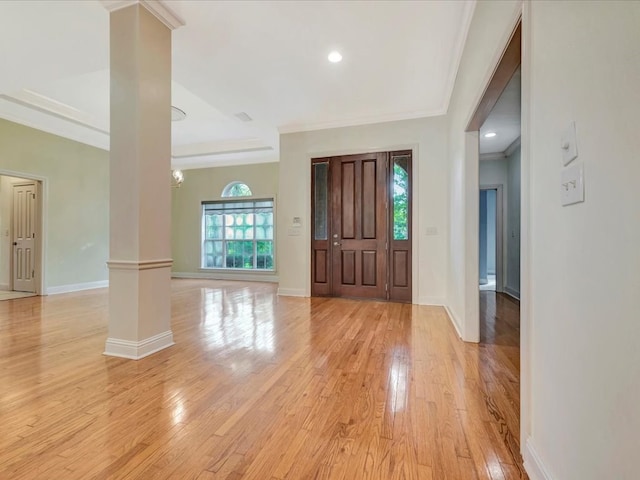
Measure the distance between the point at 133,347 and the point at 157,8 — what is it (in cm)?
279

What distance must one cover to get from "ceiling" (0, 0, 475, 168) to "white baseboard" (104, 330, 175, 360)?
9.13 feet

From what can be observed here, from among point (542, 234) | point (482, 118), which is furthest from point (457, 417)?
point (482, 118)

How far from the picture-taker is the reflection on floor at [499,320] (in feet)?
9.54

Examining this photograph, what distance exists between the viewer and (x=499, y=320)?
12.1ft

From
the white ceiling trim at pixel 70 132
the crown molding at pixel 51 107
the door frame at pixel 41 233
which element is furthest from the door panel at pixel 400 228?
the door frame at pixel 41 233

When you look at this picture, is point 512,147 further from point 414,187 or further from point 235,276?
point 235,276

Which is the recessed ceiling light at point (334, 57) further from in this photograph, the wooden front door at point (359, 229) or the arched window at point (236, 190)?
the arched window at point (236, 190)

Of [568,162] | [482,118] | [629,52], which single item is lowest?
[568,162]

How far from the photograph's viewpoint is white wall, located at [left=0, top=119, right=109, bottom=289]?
504 cm

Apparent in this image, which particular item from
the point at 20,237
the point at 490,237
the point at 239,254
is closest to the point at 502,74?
the point at 239,254

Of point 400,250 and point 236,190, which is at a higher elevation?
point 236,190

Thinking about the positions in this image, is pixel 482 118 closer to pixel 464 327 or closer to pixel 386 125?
pixel 464 327

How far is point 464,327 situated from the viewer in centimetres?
284

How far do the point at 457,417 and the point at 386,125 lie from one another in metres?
4.19
